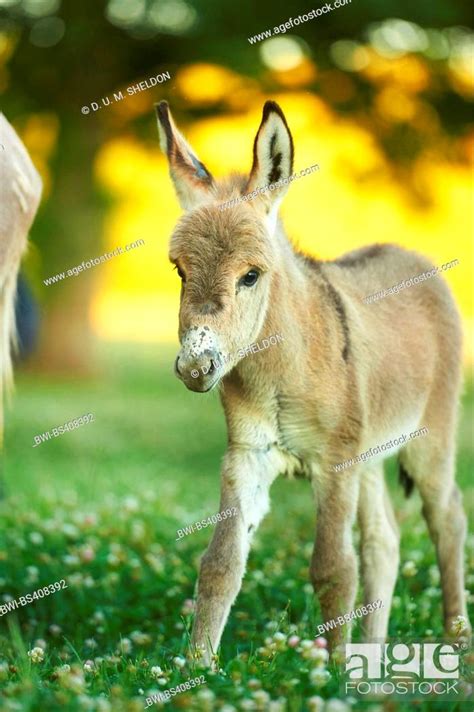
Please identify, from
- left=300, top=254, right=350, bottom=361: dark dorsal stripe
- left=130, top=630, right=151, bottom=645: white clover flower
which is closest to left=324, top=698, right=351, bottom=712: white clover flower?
left=300, top=254, right=350, bottom=361: dark dorsal stripe

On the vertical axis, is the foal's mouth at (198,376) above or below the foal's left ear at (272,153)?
below

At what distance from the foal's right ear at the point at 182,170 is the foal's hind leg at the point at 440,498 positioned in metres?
1.98

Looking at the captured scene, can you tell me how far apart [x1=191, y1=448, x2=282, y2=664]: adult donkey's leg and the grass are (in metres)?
0.17

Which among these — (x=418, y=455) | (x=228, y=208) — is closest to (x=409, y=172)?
(x=418, y=455)

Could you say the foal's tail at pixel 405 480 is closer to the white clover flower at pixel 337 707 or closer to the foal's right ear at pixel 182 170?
the foal's right ear at pixel 182 170

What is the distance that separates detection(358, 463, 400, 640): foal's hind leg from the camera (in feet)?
→ 18.2

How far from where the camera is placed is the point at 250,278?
424 centimetres

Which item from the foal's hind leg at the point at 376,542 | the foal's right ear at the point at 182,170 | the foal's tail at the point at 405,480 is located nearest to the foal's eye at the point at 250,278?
the foal's right ear at the point at 182,170

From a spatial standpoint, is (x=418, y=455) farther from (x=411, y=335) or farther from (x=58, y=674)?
(x=58, y=674)

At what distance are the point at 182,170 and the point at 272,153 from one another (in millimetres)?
426

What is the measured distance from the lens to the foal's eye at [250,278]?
4219 mm

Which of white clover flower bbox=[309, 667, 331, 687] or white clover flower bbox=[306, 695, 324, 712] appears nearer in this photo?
white clover flower bbox=[306, 695, 324, 712]

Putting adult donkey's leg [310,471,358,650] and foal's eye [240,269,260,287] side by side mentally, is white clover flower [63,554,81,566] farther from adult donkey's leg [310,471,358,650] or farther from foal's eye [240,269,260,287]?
foal's eye [240,269,260,287]

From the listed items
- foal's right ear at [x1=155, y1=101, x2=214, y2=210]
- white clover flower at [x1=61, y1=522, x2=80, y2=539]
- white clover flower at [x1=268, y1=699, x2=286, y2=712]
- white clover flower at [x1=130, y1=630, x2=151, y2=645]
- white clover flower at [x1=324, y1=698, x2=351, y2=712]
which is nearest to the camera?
white clover flower at [x1=324, y1=698, x2=351, y2=712]
